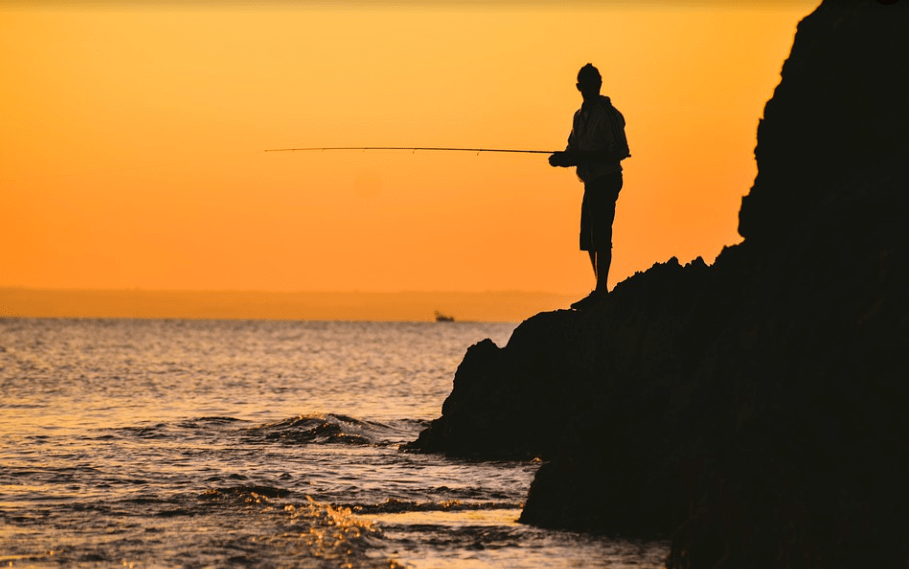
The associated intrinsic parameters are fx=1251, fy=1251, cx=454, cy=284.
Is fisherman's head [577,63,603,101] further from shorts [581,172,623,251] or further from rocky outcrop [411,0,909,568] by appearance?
rocky outcrop [411,0,909,568]

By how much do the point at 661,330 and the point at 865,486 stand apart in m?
4.73

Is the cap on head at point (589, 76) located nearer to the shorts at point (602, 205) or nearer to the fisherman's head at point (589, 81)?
the fisherman's head at point (589, 81)

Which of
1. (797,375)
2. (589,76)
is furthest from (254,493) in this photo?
(797,375)

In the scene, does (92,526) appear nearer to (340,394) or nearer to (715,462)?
(715,462)

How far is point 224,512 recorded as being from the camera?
11.1m

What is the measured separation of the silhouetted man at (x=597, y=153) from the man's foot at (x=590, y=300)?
83cm

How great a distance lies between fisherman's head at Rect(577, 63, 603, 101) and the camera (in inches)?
471

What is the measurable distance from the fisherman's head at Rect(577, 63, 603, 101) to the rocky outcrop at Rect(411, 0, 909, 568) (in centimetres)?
264

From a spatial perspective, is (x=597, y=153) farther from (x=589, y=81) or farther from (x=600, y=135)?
(x=589, y=81)

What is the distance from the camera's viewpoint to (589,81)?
12.0m

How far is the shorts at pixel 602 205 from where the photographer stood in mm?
12008

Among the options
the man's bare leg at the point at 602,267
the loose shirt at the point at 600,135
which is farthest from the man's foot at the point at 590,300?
the loose shirt at the point at 600,135

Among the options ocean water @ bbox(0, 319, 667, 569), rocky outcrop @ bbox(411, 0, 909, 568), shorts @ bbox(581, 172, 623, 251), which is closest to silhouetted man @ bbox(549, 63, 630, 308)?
shorts @ bbox(581, 172, 623, 251)

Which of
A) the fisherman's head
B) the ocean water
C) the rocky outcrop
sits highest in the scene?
the fisherman's head
